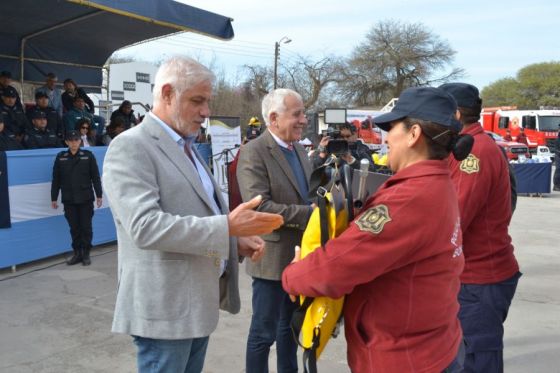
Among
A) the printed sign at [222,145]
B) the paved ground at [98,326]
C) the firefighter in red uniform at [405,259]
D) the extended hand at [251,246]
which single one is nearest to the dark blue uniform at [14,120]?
the paved ground at [98,326]

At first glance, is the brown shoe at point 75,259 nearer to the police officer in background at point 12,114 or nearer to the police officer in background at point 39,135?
the police officer in background at point 39,135

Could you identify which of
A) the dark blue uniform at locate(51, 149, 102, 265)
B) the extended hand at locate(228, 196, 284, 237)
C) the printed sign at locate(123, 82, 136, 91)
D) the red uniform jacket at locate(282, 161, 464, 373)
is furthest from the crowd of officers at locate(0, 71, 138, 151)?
the printed sign at locate(123, 82, 136, 91)

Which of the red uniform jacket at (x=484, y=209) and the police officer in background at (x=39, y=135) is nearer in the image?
the red uniform jacket at (x=484, y=209)

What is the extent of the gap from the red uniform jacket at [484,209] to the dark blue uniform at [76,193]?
5236mm

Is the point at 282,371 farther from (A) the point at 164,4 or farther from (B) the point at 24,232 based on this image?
(A) the point at 164,4

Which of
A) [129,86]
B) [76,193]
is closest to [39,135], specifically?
[76,193]

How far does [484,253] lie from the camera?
2586 millimetres

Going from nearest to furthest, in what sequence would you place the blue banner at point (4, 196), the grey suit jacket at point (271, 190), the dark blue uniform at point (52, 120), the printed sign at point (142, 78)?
the grey suit jacket at point (271, 190), the blue banner at point (4, 196), the dark blue uniform at point (52, 120), the printed sign at point (142, 78)

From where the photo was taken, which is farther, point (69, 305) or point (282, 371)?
point (69, 305)

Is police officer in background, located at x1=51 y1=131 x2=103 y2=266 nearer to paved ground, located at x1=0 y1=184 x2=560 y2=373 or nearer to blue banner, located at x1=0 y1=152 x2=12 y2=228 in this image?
paved ground, located at x1=0 y1=184 x2=560 y2=373

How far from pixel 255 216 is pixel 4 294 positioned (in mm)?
4495

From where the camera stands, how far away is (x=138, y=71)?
2178 cm

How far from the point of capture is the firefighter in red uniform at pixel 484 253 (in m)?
2.52

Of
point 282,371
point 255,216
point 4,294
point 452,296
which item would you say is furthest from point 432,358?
point 4,294
